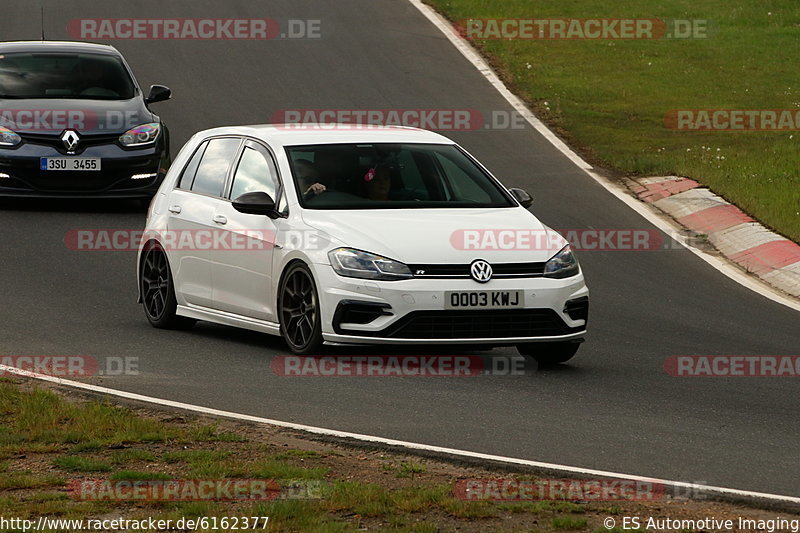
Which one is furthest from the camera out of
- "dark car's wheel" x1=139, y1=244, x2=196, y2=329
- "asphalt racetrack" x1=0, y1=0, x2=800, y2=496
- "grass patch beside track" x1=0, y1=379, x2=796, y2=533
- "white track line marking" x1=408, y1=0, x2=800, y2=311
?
"white track line marking" x1=408, y1=0, x2=800, y2=311

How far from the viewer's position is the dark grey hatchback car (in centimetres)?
1758

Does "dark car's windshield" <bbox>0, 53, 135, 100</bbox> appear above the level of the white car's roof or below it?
above

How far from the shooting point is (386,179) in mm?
11180

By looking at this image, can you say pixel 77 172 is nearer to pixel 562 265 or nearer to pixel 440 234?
pixel 440 234

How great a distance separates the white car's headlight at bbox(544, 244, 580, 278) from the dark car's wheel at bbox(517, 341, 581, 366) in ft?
1.63

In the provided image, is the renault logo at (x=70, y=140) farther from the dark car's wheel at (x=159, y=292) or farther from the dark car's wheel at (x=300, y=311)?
the dark car's wheel at (x=300, y=311)

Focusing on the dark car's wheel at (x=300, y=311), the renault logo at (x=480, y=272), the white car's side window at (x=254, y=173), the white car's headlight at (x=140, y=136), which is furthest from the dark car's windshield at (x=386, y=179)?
the white car's headlight at (x=140, y=136)

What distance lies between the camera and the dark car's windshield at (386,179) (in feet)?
36.0

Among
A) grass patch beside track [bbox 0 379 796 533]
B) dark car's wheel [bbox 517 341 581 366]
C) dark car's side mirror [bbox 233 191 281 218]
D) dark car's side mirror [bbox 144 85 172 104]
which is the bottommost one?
grass patch beside track [bbox 0 379 796 533]

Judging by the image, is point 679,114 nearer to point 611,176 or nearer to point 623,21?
point 611,176

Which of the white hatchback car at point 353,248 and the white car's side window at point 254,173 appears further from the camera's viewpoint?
the white car's side window at point 254,173

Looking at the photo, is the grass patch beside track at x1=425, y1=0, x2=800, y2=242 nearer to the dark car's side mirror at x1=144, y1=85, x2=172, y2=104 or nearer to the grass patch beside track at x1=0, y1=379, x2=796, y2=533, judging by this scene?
the dark car's side mirror at x1=144, y1=85, x2=172, y2=104

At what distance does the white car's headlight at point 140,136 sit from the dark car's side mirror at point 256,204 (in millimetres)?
7401

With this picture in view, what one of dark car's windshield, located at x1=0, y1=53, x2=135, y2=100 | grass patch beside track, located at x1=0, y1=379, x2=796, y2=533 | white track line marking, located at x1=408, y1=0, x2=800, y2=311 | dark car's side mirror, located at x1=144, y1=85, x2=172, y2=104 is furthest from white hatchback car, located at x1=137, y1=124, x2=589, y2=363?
dark car's windshield, located at x1=0, y1=53, x2=135, y2=100
